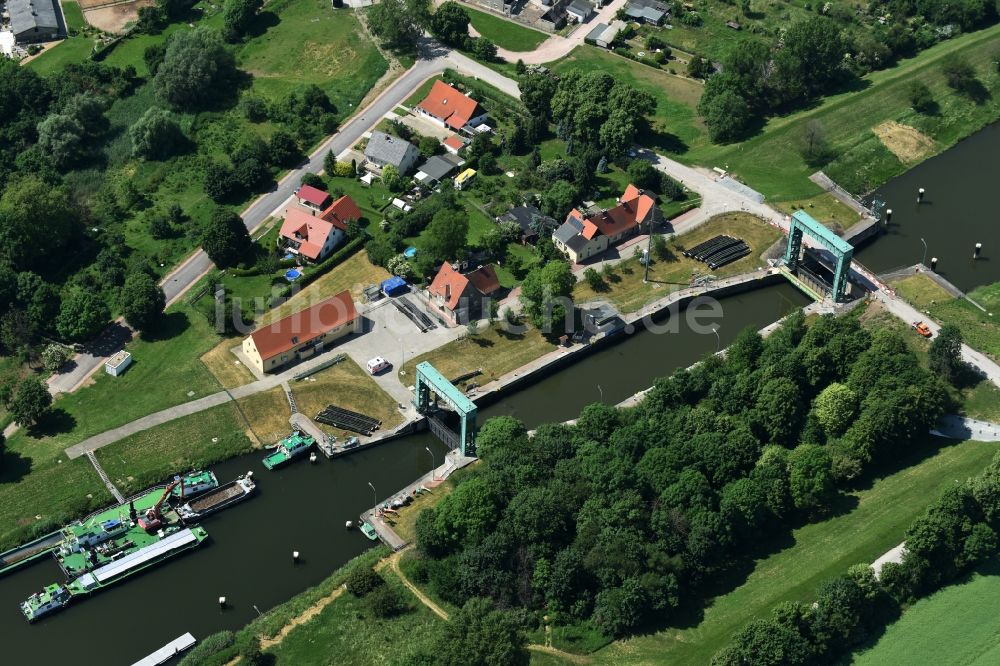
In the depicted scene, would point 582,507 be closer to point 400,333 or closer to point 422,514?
point 422,514

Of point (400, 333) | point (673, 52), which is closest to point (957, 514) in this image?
point (400, 333)

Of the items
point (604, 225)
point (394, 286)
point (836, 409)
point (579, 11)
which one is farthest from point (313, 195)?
point (836, 409)

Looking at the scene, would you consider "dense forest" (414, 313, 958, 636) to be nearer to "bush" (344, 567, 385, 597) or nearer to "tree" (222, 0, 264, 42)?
"bush" (344, 567, 385, 597)

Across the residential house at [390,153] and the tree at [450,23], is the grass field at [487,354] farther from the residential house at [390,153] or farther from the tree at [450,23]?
the tree at [450,23]

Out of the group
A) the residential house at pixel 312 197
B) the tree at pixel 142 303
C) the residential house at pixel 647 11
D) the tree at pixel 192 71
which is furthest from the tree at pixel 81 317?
the residential house at pixel 647 11

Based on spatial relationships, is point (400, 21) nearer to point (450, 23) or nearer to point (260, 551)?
point (450, 23)
